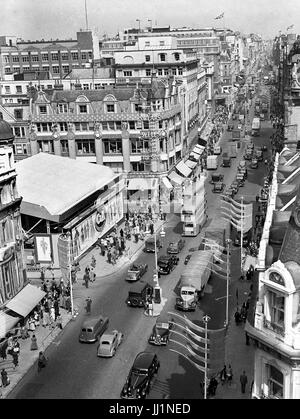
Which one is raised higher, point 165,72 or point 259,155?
point 165,72

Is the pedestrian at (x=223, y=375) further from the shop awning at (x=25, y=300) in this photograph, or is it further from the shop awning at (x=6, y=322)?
the shop awning at (x=25, y=300)

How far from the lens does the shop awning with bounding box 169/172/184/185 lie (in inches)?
3679

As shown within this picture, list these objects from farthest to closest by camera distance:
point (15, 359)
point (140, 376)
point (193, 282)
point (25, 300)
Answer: point (193, 282)
point (25, 300)
point (15, 359)
point (140, 376)

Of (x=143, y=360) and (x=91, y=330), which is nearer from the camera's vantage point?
(x=143, y=360)

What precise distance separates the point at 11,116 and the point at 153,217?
102ft

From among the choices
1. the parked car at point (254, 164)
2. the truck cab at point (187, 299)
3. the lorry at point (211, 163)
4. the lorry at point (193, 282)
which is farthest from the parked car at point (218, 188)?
the truck cab at point (187, 299)

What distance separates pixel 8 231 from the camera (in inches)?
1969

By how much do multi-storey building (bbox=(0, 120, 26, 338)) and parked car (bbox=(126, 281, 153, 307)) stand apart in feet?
32.5

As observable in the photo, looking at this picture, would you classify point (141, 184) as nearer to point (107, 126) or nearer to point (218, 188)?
point (107, 126)

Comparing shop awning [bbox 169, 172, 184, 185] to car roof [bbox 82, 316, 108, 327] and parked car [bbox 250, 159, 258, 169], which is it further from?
car roof [bbox 82, 316, 108, 327]

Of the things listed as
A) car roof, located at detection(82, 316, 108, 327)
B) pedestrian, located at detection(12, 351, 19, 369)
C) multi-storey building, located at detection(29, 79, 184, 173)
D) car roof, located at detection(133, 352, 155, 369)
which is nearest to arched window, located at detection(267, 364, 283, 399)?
car roof, located at detection(133, 352, 155, 369)

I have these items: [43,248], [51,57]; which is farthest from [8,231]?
[51,57]

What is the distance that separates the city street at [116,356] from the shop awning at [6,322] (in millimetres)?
3884

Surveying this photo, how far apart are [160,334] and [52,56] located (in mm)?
135397
